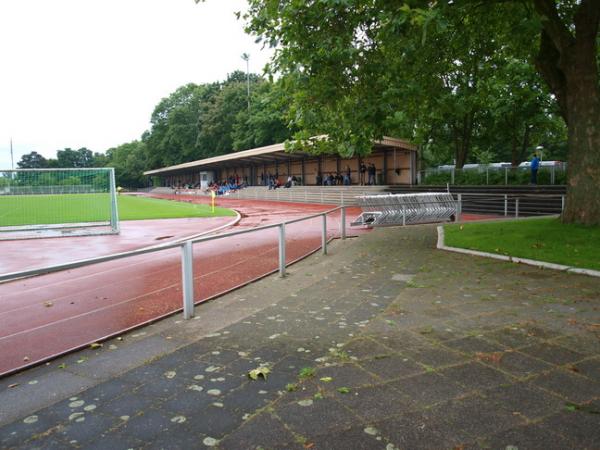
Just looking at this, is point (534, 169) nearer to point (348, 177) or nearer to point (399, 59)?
point (348, 177)

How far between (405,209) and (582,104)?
6814 millimetres

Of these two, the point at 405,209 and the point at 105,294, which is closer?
the point at 105,294

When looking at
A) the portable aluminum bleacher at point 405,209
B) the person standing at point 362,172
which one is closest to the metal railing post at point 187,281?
the portable aluminum bleacher at point 405,209

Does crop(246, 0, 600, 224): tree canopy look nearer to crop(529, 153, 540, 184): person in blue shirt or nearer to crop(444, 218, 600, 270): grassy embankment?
crop(444, 218, 600, 270): grassy embankment

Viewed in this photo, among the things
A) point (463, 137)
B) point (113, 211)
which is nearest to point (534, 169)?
point (463, 137)

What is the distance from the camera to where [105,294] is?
6.96 m

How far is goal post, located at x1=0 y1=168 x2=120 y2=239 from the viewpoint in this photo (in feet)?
52.4

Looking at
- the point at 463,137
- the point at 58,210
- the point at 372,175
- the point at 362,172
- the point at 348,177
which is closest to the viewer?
the point at 58,210

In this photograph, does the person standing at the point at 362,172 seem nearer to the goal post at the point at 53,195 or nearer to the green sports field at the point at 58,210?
the green sports field at the point at 58,210

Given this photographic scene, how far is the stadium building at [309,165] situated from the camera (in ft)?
A: 96.9

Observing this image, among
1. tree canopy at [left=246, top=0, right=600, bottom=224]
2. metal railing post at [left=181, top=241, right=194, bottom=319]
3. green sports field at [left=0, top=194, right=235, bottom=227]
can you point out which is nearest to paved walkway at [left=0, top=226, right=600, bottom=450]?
metal railing post at [left=181, top=241, right=194, bottom=319]

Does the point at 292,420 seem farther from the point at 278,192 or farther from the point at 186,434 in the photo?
the point at 278,192

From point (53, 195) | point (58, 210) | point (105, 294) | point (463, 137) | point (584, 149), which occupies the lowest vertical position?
point (105, 294)

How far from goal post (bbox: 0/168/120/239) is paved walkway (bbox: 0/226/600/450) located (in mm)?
12054
